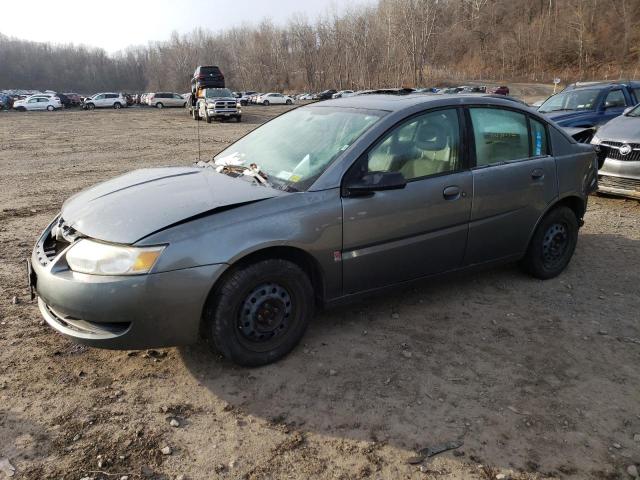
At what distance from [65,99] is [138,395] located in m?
57.8

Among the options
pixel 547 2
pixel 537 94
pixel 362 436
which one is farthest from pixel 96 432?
pixel 547 2

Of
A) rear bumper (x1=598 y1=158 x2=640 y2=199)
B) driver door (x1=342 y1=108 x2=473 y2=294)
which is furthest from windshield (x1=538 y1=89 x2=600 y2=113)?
driver door (x1=342 y1=108 x2=473 y2=294)

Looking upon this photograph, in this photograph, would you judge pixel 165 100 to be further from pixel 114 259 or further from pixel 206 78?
pixel 114 259

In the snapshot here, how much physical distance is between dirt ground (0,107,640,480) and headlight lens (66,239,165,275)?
78 cm

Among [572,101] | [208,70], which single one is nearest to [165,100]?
[208,70]

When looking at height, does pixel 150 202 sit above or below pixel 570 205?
above

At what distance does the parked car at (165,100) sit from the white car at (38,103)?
8.46 meters

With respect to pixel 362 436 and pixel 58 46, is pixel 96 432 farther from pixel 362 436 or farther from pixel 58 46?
pixel 58 46

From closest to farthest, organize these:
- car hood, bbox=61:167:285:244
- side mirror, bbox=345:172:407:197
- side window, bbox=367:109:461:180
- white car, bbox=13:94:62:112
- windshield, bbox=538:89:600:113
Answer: car hood, bbox=61:167:285:244
side mirror, bbox=345:172:407:197
side window, bbox=367:109:461:180
windshield, bbox=538:89:600:113
white car, bbox=13:94:62:112

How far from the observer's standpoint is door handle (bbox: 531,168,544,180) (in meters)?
4.32

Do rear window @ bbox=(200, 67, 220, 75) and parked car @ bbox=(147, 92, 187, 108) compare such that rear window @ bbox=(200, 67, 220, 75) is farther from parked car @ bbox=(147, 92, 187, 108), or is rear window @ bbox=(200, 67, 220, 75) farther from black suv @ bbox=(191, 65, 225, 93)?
parked car @ bbox=(147, 92, 187, 108)

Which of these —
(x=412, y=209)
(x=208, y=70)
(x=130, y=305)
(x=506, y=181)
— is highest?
(x=208, y=70)

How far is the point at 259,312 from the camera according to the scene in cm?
317

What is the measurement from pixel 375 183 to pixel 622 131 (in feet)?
19.8
